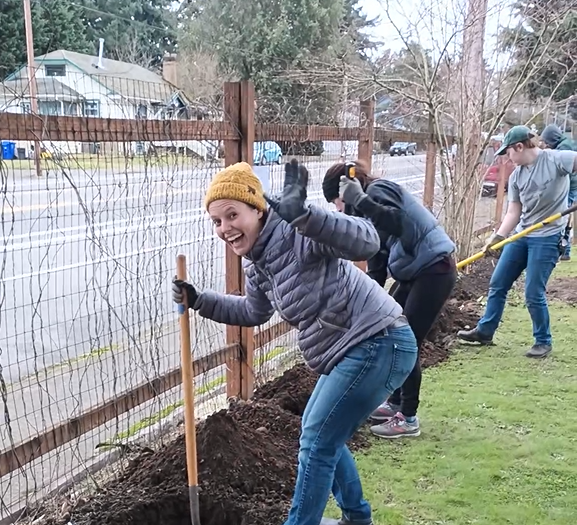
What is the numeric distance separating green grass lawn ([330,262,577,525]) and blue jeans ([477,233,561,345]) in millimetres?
350

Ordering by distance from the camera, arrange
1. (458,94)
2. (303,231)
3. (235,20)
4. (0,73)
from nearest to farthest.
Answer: (303,231)
(0,73)
(458,94)
(235,20)

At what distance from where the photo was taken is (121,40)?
41.2m

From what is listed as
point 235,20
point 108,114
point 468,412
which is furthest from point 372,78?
point 235,20

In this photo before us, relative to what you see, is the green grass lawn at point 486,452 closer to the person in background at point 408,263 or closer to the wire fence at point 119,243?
the person in background at point 408,263

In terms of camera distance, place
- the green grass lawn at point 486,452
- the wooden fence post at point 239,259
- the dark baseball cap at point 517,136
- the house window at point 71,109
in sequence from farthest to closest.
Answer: the dark baseball cap at point 517,136
the wooden fence post at point 239,259
the green grass lawn at point 486,452
the house window at point 71,109

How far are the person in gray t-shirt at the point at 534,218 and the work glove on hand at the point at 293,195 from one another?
3690 mm

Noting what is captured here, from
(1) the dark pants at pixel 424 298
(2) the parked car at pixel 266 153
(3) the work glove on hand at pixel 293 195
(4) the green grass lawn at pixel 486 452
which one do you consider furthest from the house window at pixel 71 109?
(4) the green grass lawn at pixel 486 452

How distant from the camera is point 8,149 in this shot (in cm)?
284

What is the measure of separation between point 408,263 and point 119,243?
5.76 feet

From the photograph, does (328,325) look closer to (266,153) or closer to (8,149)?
(8,149)

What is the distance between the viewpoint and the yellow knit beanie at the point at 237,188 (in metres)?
2.42

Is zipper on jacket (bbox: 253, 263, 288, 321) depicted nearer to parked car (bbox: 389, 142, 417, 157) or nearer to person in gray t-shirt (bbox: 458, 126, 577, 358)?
person in gray t-shirt (bbox: 458, 126, 577, 358)

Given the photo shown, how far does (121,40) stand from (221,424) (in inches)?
1634

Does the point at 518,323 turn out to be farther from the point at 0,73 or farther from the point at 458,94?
the point at 0,73
